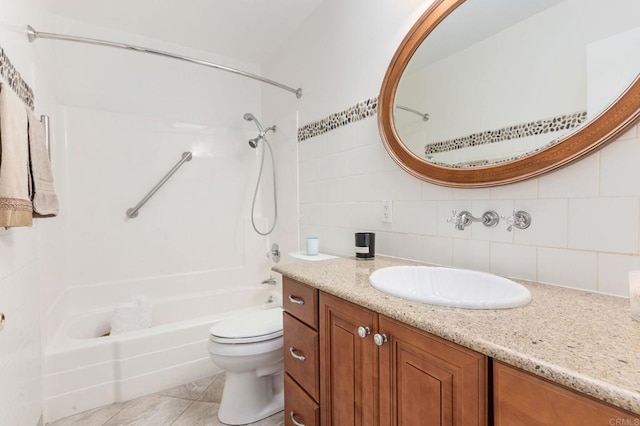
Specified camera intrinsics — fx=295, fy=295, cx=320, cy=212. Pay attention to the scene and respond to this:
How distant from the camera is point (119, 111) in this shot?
2209 mm

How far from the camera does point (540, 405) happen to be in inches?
19.3

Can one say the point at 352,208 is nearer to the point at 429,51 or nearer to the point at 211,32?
the point at 429,51

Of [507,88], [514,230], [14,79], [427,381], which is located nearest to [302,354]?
[427,381]

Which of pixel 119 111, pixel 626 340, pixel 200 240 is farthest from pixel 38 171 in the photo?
pixel 626 340

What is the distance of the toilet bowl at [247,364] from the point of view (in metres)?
1.46

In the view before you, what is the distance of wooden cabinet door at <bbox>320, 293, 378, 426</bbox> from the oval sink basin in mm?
137

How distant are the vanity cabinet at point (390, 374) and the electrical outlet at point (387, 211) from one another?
60 cm

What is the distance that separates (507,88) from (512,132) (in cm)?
16

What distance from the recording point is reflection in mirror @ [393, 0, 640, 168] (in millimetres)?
811

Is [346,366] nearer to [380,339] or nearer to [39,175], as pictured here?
[380,339]

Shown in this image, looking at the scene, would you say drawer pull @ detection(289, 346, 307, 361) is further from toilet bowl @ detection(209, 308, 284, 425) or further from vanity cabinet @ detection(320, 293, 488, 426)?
toilet bowl @ detection(209, 308, 284, 425)

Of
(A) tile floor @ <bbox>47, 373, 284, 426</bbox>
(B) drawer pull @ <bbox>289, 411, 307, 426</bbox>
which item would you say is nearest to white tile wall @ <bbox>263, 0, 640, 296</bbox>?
(B) drawer pull @ <bbox>289, 411, 307, 426</bbox>

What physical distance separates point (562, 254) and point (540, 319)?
37cm

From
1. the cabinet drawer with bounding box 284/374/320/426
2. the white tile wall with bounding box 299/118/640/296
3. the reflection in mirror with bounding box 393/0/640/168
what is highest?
the reflection in mirror with bounding box 393/0/640/168
